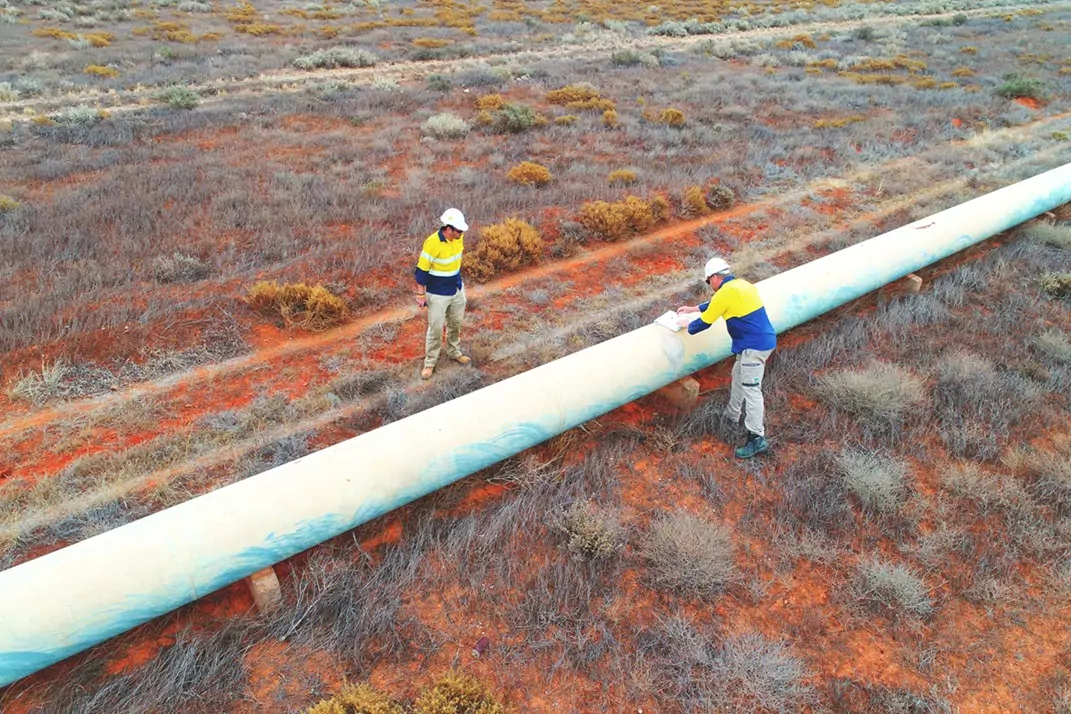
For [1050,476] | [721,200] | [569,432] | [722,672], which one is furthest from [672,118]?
[722,672]

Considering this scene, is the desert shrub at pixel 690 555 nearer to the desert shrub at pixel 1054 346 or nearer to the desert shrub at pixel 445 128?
the desert shrub at pixel 1054 346

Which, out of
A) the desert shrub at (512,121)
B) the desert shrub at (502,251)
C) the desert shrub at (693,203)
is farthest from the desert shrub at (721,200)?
the desert shrub at (512,121)

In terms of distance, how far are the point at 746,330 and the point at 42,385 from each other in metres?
7.72

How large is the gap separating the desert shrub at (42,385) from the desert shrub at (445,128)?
10718 millimetres

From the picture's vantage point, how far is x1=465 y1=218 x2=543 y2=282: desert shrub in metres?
9.66

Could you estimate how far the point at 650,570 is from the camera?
4914mm

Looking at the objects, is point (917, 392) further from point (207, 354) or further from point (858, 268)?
point (207, 354)

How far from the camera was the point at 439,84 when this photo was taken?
19.9 metres

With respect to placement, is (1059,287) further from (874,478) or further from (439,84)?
(439,84)

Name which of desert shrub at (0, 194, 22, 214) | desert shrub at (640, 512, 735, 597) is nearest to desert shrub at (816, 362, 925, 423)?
desert shrub at (640, 512, 735, 597)

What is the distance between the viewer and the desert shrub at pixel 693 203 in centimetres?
1209

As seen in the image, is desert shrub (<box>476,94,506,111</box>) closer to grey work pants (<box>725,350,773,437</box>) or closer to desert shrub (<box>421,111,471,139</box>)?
desert shrub (<box>421,111,471,139</box>)

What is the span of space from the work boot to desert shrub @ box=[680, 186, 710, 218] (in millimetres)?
6975

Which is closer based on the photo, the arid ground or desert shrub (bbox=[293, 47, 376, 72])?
the arid ground
